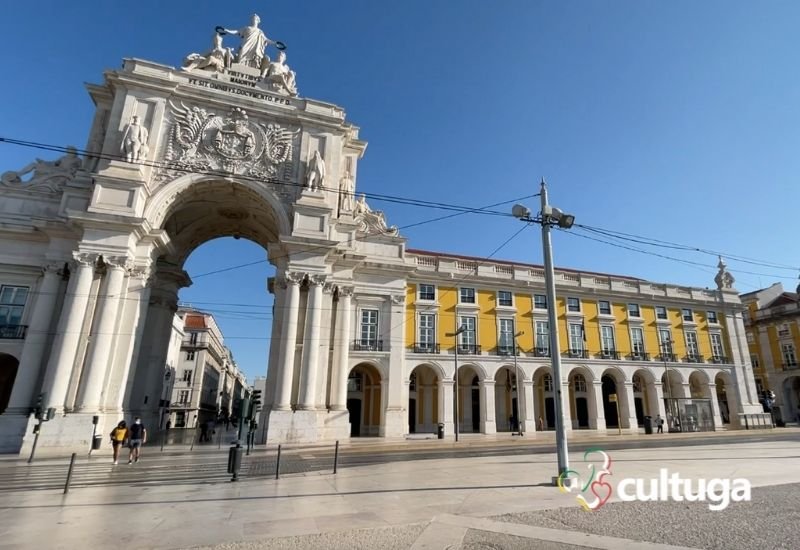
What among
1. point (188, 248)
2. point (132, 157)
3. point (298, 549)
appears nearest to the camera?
point (298, 549)

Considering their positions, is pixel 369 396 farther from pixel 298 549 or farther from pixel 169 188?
pixel 298 549

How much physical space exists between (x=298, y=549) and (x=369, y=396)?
92.9ft

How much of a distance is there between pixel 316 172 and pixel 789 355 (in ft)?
191

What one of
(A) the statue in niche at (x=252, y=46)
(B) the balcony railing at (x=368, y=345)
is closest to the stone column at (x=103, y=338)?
(B) the balcony railing at (x=368, y=345)

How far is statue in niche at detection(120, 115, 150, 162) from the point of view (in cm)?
2389

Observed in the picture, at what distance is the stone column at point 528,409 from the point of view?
3272cm

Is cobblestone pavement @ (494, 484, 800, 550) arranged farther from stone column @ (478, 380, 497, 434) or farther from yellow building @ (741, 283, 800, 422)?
A: yellow building @ (741, 283, 800, 422)

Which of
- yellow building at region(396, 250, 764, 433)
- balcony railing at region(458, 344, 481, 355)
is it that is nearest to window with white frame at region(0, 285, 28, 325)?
yellow building at region(396, 250, 764, 433)

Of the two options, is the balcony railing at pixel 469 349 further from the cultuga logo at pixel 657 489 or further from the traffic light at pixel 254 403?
the cultuga logo at pixel 657 489

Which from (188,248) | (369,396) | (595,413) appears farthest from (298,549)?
(595,413)

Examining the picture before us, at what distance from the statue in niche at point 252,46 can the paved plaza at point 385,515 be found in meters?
27.9

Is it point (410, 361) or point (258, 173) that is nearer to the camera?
point (258, 173)

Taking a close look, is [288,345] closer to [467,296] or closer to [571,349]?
[467,296]

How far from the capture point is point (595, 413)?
35312 mm
